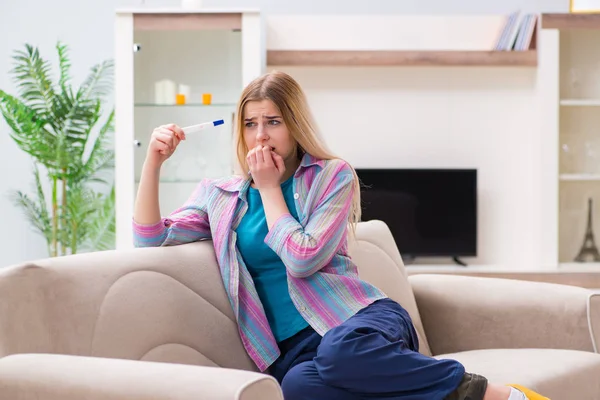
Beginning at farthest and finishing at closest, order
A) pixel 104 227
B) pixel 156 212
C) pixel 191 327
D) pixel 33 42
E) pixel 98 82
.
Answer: pixel 33 42 → pixel 98 82 → pixel 104 227 → pixel 156 212 → pixel 191 327

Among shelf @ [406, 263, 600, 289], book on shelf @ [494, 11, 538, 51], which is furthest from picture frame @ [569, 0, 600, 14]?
shelf @ [406, 263, 600, 289]

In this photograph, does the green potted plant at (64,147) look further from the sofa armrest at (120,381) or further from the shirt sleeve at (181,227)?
the sofa armrest at (120,381)

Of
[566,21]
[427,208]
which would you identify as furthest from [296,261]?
[566,21]

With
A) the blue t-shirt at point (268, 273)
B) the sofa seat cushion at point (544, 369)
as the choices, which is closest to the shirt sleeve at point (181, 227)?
the blue t-shirt at point (268, 273)

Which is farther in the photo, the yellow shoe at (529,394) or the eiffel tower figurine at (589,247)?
the eiffel tower figurine at (589,247)

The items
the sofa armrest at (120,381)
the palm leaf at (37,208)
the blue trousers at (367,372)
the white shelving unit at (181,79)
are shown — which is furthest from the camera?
the palm leaf at (37,208)

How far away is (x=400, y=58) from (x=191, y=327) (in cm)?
338

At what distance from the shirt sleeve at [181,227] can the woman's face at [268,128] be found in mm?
200

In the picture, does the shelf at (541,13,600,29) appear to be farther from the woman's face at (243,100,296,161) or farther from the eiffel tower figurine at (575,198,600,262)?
the woman's face at (243,100,296,161)

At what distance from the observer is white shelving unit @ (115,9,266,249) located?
484cm

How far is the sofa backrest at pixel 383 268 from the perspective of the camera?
8.16 ft

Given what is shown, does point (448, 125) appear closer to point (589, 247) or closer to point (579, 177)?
point (579, 177)

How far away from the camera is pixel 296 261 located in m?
1.98

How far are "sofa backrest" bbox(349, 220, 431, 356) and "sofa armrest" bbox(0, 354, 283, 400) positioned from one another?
1063mm
